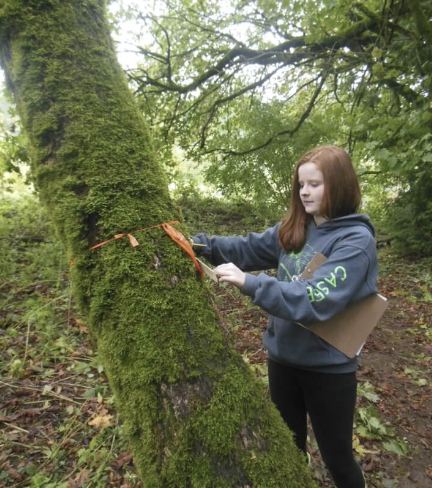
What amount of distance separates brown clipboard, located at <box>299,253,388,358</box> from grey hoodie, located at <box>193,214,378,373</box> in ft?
0.25

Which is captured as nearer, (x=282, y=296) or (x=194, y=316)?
(x=194, y=316)

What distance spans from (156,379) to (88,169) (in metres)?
0.90

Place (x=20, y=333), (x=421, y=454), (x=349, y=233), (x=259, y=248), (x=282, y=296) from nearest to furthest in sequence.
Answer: (x=282, y=296) → (x=349, y=233) → (x=259, y=248) → (x=421, y=454) → (x=20, y=333)

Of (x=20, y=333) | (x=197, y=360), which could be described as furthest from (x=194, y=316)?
(x=20, y=333)

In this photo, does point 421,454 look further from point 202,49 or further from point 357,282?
point 202,49

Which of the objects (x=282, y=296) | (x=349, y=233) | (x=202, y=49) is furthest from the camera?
(x=202, y=49)

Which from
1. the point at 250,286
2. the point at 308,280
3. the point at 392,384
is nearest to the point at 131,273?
the point at 250,286

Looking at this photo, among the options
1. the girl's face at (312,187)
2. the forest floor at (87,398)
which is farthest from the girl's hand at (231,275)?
the girl's face at (312,187)

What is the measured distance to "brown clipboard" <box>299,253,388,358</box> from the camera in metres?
1.64

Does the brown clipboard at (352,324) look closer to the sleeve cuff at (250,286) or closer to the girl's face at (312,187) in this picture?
the sleeve cuff at (250,286)

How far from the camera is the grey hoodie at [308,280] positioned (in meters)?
1.42

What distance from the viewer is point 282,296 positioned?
141 cm

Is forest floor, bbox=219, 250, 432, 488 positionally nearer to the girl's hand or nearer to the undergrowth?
the undergrowth

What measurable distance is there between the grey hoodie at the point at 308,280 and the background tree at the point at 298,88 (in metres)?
3.28
